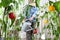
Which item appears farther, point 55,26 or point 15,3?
point 15,3

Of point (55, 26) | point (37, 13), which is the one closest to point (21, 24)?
point (37, 13)

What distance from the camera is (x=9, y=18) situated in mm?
1504

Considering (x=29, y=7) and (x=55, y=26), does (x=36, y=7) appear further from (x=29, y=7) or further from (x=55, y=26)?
(x=55, y=26)

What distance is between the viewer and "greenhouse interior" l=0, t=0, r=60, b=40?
138 centimetres

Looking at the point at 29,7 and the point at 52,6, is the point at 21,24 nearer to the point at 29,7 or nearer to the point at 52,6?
the point at 29,7

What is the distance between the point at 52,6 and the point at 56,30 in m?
0.19

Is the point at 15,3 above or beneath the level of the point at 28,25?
above

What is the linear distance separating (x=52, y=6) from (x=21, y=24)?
295 mm

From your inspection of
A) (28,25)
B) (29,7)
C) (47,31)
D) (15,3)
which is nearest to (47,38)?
(47,31)

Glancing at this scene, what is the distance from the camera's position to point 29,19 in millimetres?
1428

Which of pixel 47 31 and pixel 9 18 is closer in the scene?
pixel 47 31

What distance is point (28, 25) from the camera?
1.44 meters

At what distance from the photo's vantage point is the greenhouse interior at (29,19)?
1.38 m

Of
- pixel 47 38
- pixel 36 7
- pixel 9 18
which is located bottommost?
pixel 47 38
